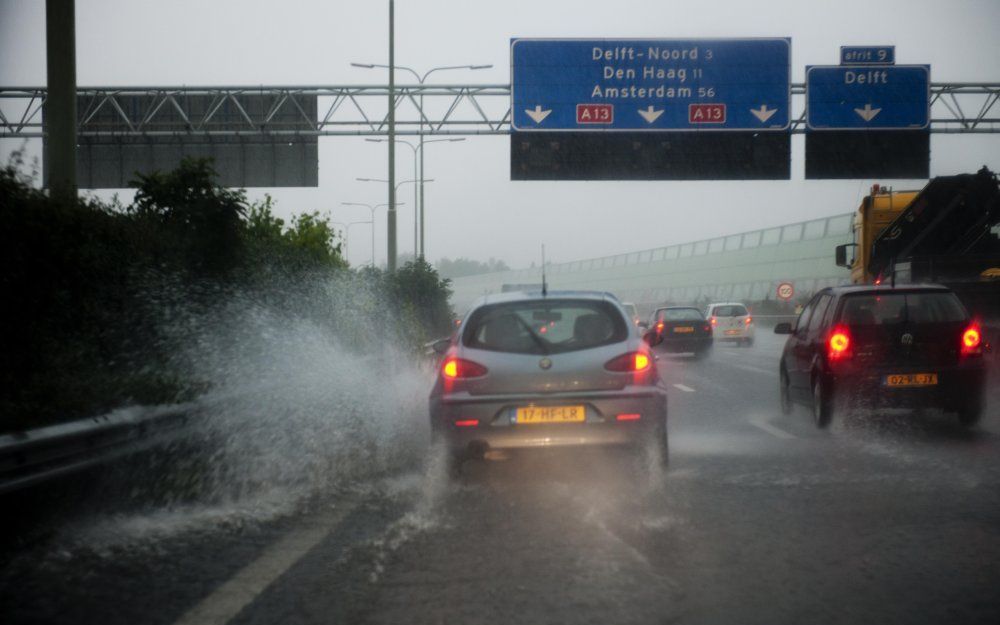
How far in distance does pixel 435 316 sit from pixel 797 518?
113 ft

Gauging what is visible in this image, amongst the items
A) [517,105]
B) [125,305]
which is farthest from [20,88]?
[125,305]

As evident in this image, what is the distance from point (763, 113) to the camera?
27.5 meters

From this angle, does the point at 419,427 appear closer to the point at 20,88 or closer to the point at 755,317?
the point at 20,88

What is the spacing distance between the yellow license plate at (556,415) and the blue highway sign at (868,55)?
71.2 ft

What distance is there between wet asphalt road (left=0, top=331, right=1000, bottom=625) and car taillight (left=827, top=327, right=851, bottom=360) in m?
2.00

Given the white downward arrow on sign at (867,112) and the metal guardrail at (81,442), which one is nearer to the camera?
the metal guardrail at (81,442)

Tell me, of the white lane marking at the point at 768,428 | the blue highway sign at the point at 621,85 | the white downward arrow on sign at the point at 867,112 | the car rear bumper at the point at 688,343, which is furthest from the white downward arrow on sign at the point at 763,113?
the white lane marking at the point at 768,428

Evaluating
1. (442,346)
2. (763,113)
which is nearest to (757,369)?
(763,113)

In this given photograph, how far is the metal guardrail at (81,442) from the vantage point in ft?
19.4

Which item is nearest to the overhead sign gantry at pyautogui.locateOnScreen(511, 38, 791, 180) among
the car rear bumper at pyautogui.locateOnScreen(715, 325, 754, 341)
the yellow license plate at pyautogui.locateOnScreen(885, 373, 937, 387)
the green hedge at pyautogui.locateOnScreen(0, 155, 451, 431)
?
the green hedge at pyautogui.locateOnScreen(0, 155, 451, 431)

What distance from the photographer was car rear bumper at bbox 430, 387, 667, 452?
828 centimetres

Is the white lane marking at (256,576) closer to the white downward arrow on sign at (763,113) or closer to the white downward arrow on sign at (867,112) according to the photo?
the white downward arrow on sign at (763,113)

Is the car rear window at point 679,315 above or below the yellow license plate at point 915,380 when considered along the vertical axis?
above

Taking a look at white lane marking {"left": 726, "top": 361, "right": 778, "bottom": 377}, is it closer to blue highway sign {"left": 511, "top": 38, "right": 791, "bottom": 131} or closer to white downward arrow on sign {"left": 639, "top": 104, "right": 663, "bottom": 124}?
blue highway sign {"left": 511, "top": 38, "right": 791, "bottom": 131}
